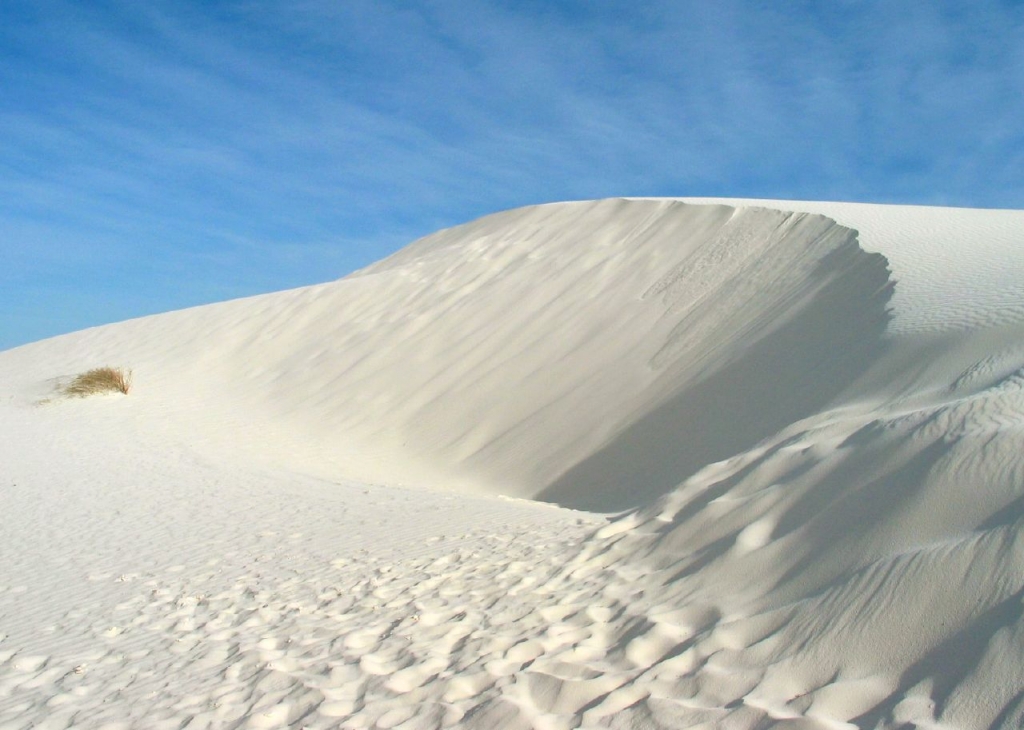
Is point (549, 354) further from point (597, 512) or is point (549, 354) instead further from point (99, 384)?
point (99, 384)

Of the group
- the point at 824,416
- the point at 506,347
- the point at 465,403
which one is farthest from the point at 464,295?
the point at 824,416

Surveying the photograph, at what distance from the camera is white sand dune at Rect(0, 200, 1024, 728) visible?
130 inches

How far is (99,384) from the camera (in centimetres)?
1605

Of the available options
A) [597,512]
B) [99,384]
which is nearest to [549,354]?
[597,512]

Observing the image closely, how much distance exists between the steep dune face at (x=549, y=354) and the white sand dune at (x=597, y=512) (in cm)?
7

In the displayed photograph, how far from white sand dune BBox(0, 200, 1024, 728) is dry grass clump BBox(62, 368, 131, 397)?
73 cm

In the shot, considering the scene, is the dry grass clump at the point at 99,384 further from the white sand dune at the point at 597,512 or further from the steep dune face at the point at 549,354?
the white sand dune at the point at 597,512

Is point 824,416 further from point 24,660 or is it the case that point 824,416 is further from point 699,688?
point 24,660

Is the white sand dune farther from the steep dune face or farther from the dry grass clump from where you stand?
the dry grass clump

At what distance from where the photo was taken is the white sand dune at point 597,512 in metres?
3.29

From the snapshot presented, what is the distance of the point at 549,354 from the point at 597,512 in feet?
16.9

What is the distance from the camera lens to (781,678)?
3105mm

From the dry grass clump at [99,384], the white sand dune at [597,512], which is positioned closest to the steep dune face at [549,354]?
the white sand dune at [597,512]

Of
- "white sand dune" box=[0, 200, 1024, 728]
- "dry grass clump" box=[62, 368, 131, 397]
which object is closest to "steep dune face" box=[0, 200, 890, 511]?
"white sand dune" box=[0, 200, 1024, 728]
